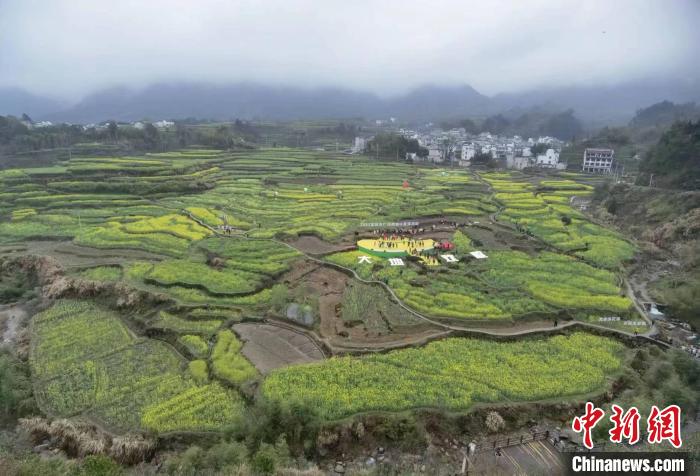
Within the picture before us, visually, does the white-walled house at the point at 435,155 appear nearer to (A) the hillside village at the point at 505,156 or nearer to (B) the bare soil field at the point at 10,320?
(A) the hillside village at the point at 505,156

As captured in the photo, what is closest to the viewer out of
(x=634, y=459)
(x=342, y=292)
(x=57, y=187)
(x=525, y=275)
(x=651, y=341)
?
(x=634, y=459)

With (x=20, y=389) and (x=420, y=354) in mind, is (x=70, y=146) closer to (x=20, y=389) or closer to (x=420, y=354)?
(x=20, y=389)

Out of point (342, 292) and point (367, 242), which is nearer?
point (342, 292)

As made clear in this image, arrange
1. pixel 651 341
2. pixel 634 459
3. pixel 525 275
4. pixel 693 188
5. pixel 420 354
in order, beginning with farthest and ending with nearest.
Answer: pixel 693 188 < pixel 525 275 < pixel 651 341 < pixel 420 354 < pixel 634 459

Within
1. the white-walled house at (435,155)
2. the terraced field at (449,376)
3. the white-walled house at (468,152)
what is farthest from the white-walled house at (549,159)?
the terraced field at (449,376)

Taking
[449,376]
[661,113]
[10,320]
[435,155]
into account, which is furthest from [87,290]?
[661,113]

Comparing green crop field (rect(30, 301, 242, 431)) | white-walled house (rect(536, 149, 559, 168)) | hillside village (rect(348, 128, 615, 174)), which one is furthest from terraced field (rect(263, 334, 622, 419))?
white-walled house (rect(536, 149, 559, 168))

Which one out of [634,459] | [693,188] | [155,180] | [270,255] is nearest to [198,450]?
[634,459]
